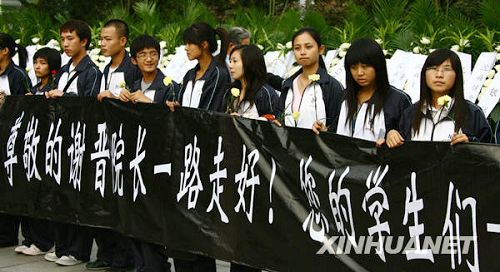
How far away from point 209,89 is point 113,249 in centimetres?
161

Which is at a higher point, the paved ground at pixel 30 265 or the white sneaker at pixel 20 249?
the white sneaker at pixel 20 249

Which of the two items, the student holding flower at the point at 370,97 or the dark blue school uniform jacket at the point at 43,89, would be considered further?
the dark blue school uniform jacket at the point at 43,89

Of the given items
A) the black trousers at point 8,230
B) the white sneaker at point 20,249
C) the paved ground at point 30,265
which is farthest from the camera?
the black trousers at point 8,230

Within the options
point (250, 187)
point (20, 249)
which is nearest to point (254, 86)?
point (250, 187)

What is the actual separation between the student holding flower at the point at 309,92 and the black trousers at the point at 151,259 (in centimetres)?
134

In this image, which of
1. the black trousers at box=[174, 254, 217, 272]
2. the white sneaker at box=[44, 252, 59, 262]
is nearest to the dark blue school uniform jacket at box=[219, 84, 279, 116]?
the black trousers at box=[174, 254, 217, 272]

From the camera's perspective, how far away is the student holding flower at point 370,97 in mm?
4980

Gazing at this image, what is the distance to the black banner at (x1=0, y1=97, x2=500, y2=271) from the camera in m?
4.11

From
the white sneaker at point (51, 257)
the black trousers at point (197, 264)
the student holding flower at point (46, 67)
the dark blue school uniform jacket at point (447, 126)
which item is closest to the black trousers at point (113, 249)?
the white sneaker at point (51, 257)

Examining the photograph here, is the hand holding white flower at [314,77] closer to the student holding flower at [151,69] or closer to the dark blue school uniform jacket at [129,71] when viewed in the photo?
the student holding flower at [151,69]

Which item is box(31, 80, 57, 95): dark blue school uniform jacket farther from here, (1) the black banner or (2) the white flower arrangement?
(2) the white flower arrangement

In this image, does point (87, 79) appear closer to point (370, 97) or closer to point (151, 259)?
point (151, 259)

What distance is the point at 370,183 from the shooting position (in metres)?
4.45

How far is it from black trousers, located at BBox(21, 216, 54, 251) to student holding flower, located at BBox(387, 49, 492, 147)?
3.78 meters
